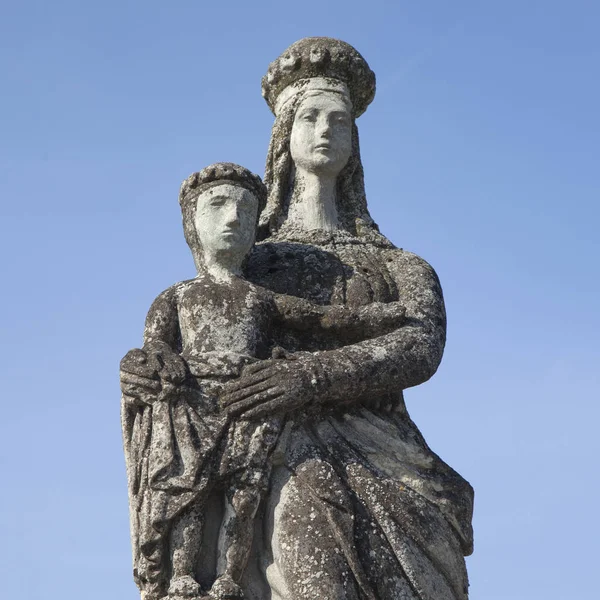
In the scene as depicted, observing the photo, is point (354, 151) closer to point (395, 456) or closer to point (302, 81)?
point (302, 81)

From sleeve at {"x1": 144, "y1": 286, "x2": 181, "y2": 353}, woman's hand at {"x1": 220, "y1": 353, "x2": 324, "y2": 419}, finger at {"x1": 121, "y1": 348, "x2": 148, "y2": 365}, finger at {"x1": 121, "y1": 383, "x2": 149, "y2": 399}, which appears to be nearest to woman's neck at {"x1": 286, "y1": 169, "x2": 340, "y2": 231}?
sleeve at {"x1": 144, "y1": 286, "x2": 181, "y2": 353}

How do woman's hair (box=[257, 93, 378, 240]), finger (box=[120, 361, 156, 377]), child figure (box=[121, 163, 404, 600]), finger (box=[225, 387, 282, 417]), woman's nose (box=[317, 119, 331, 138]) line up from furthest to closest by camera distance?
woman's hair (box=[257, 93, 378, 240])
woman's nose (box=[317, 119, 331, 138])
finger (box=[120, 361, 156, 377])
finger (box=[225, 387, 282, 417])
child figure (box=[121, 163, 404, 600])

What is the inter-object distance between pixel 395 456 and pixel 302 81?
3.02 meters

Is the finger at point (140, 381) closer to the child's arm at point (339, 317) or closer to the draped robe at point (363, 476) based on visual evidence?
the draped robe at point (363, 476)

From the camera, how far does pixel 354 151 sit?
37.8ft

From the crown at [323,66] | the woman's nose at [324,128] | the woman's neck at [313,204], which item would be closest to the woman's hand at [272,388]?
the woman's neck at [313,204]

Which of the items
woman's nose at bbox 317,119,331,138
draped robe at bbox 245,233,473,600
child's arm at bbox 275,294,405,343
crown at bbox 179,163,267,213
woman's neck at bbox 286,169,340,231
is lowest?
draped robe at bbox 245,233,473,600

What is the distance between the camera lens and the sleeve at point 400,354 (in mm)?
9844

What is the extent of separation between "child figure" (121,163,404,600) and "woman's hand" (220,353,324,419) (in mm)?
52

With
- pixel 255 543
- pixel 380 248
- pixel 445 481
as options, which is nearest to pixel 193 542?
pixel 255 543

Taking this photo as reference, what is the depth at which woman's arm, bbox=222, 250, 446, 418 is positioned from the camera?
31.6 feet

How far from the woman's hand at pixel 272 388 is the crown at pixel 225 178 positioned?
1.30m

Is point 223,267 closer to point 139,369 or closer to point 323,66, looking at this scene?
point 139,369

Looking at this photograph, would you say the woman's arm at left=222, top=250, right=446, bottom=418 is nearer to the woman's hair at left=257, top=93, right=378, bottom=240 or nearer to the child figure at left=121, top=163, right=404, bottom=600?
the child figure at left=121, top=163, right=404, bottom=600
